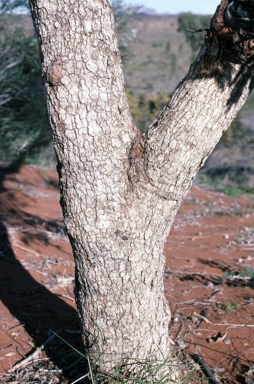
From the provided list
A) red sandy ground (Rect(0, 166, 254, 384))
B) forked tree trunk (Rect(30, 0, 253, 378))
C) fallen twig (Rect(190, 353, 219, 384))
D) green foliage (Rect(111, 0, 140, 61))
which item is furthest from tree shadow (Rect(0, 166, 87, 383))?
green foliage (Rect(111, 0, 140, 61))

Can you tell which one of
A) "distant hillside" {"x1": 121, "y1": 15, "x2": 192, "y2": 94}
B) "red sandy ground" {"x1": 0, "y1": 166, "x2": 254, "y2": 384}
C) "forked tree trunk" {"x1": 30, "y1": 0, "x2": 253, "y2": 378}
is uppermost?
"forked tree trunk" {"x1": 30, "y1": 0, "x2": 253, "y2": 378}

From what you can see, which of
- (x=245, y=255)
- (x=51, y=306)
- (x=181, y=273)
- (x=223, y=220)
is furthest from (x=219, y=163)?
(x=51, y=306)

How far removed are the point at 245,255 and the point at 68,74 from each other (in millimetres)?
5047

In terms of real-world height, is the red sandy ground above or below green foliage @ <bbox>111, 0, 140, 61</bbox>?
below

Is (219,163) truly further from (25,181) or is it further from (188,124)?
(188,124)

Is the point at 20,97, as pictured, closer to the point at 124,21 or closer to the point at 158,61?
the point at 124,21

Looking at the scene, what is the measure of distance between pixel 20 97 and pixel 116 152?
8.29 meters

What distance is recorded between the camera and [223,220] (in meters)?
9.91

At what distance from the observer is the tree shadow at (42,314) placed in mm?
3385

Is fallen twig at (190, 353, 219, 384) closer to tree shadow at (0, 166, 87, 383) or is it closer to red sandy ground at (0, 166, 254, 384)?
red sandy ground at (0, 166, 254, 384)

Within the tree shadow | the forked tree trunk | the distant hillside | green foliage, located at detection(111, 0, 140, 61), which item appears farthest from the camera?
the distant hillside

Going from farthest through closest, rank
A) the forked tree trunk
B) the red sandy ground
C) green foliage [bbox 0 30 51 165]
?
green foliage [bbox 0 30 51 165]
the red sandy ground
the forked tree trunk

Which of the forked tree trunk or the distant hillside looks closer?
the forked tree trunk

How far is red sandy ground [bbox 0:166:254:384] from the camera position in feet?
11.9
